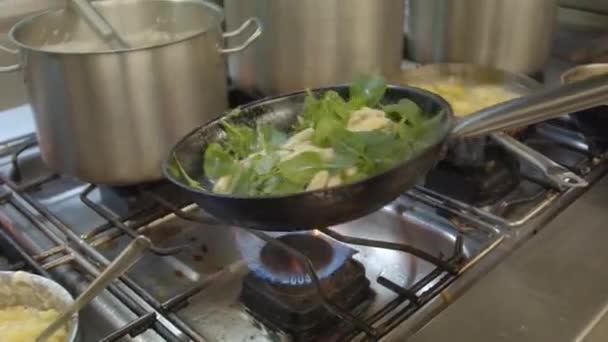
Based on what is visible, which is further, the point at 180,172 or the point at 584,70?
the point at 584,70

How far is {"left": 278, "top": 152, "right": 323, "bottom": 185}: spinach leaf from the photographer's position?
2.12 ft

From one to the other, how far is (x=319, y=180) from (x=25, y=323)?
0.87 feet

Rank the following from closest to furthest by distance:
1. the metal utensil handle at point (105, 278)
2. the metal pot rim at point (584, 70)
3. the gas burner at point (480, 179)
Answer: the metal utensil handle at point (105, 278), the gas burner at point (480, 179), the metal pot rim at point (584, 70)

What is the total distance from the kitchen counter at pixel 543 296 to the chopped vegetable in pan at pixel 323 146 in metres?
0.13

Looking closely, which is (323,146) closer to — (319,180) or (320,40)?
(319,180)

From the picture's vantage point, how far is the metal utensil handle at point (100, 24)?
84 cm

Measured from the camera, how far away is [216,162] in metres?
0.71

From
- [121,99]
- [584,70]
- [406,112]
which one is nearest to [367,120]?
[406,112]

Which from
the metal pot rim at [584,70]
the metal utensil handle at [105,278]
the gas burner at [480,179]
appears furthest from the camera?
the metal pot rim at [584,70]

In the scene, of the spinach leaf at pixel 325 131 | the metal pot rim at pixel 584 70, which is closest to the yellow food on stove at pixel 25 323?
the spinach leaf at pixel 325 131

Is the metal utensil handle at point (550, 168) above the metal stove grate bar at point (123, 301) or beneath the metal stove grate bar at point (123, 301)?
above

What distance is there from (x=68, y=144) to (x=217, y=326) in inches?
10.3

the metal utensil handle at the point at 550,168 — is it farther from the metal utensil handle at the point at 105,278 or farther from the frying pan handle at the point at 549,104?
the metal utensil handle at the point at 105,278

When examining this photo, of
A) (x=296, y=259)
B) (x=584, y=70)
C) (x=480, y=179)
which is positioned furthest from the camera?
(x=584, y=70)
